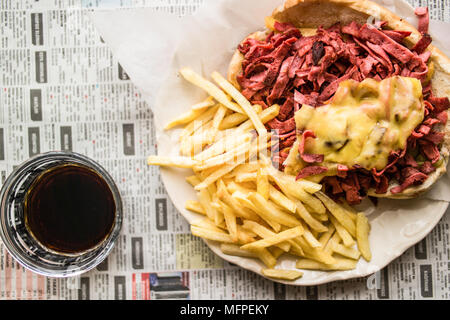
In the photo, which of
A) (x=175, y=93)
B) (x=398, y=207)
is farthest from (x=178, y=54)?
(x=398, y=207)

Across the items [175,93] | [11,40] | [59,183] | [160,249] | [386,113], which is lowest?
[160,249]

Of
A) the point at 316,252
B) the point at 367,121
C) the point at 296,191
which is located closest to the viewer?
the point at 367,121

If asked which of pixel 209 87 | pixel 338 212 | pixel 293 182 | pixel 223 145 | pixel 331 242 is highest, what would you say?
pixel 209 87

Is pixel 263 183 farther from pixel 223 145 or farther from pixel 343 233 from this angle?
pixel 343 233

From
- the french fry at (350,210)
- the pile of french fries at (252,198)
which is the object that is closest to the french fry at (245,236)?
the pile of french fries at (252,198)

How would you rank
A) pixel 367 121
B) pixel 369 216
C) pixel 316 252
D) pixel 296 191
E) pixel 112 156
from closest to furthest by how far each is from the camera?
pixel 367 121
pixel 296 191
pixel 316 252
pixel 369 216
pixel 112 156

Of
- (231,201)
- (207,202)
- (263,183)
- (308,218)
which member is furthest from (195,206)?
(308,218)
